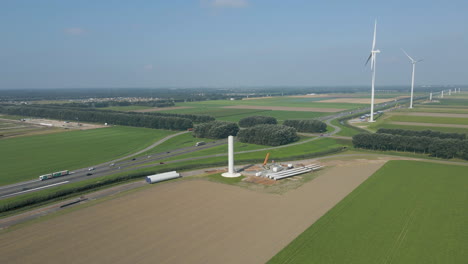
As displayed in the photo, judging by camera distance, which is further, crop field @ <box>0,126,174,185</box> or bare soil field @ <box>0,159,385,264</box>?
crop field @ <box>0,126,174,185</box>

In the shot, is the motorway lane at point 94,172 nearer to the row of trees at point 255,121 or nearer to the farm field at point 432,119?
the row of trees at point 255,121

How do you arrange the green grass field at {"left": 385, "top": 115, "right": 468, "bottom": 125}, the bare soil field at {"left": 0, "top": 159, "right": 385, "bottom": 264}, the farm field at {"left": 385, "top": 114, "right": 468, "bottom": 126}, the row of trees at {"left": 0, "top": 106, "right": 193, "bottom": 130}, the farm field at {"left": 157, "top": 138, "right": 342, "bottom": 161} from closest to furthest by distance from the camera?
1. the bare soil field at {"left": 0, "top": 159, "right": 385, "bottom": 264}
2. the farm field at {"left": 157, "top": 138, "right": 342, "bottom": 161}
3. the farm field at {"left": 385, "top": 114, "right": 468, "bottom": 126}
4. the green grass field at {"left": 385, "top": 115, "right": 468, "bottom": 125}
5. the row of trees at {"left": 0, "top": 106, "right": 193, "bottom": 130}

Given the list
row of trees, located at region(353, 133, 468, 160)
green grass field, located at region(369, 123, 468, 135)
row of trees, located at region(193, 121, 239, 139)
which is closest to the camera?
row of trees, located at region(353, 133, 468, 160)

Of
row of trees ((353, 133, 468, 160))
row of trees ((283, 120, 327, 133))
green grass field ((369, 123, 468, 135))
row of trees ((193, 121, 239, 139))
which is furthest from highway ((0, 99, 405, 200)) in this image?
green grass field ((369, 123, 468, 135))

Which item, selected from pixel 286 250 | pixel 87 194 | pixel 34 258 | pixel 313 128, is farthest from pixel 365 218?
pixel 313 128

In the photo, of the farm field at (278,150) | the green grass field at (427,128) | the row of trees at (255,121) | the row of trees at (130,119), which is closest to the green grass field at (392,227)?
the farm field at (278,150)

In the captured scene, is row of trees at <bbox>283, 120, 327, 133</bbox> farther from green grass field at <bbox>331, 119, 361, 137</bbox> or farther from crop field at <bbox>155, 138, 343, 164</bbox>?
crop field at <bbox>155, 138, 343, 164</bbox>

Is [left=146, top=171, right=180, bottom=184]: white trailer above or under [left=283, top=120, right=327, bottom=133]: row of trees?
under
